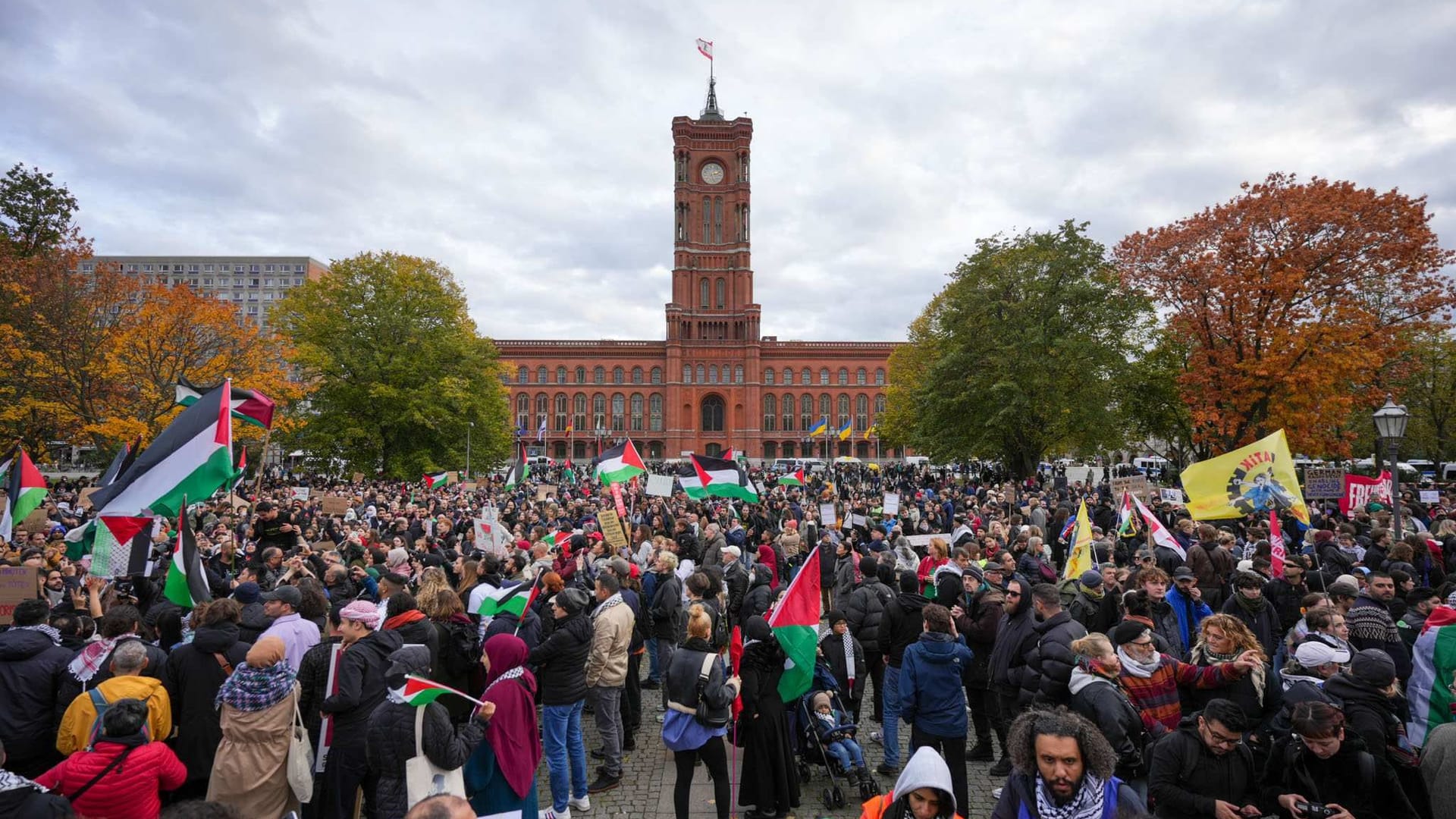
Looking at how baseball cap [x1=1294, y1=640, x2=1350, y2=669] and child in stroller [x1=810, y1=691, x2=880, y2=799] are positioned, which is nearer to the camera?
baseball cap [x1=1294, y1=640, x2=1350, y2=669]

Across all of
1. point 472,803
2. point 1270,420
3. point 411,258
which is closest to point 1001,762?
point 472,803

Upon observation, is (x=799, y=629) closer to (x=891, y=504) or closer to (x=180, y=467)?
(x=180, y=467)

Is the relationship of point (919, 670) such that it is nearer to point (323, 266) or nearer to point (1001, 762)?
point (1001, 762)

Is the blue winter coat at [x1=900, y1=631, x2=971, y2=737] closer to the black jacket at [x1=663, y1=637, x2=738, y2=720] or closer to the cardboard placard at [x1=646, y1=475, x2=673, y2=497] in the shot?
the black jacket at [x1=663, y1=637, x2=738, y2=720]

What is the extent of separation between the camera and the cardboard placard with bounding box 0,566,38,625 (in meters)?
5.89

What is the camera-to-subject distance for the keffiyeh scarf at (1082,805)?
2945 millimetres

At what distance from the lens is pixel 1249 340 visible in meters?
22.8

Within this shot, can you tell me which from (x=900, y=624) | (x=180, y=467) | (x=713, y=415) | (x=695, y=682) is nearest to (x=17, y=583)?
(x=180, y=467)

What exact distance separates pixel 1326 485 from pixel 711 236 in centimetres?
6822

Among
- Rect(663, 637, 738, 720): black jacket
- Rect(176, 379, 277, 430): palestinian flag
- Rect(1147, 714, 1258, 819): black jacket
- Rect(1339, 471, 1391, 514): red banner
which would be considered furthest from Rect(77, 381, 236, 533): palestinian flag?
Rect(1339, 471, 1391, 514): red banner

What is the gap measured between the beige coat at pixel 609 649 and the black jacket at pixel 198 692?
2.46 metres

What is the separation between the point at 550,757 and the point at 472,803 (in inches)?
34.5

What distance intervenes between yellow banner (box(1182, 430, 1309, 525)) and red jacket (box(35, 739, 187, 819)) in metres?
10.2

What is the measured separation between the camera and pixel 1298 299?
72.0ft
